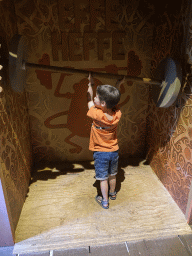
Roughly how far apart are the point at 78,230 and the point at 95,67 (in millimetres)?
1366

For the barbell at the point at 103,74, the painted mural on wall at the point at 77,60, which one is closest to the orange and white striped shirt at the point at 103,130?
the barbell at the point at 103,74

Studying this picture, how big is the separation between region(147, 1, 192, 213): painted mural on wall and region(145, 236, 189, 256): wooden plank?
0.93ft

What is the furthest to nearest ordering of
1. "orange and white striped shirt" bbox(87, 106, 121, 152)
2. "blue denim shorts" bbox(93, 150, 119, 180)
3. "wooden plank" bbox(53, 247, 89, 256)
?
"blue denim shorts" bbox(93, 150, 119, 180), "orange and white striped shirt" bbox(87, 106, 121, 152), "wooden plank" bbox(53, 247, 89, 256)

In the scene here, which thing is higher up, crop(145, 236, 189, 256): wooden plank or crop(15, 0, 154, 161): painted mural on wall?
crop(15, 0, 154, 161): painted mural on wall

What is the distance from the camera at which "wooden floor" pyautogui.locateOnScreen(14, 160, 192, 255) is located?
1.38m

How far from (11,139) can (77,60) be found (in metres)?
0.91

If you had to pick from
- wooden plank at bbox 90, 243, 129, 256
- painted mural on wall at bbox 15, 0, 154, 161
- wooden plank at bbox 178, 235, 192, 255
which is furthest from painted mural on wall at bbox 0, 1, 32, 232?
wooden plank at bbox 178, 235, 192, 255

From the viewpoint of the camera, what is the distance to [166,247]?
1335mm

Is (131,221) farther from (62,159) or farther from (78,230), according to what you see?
(62,159)

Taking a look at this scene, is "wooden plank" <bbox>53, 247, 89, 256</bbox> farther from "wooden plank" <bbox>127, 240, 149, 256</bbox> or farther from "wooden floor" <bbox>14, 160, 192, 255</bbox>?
"wooden plank" <bbox>127, 240, 149, 256</bbox>

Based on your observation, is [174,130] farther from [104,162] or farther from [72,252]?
[72,252]

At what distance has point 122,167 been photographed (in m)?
2.17

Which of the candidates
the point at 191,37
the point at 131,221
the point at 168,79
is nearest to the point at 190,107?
the point at 168,79

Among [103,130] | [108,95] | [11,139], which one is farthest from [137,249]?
[11,139]
